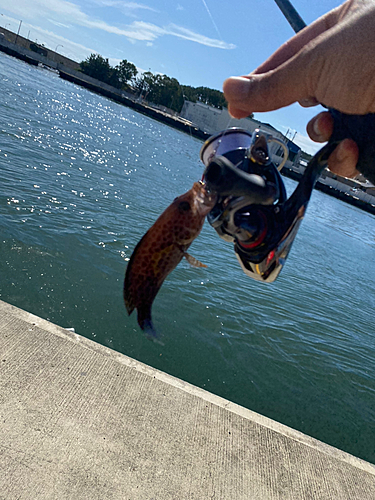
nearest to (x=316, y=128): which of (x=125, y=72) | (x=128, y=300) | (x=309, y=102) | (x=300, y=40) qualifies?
(x=309, y=102)

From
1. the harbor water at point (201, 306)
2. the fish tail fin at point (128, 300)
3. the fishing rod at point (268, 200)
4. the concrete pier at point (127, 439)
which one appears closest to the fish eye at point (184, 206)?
the fishing rod at point (268, 200)

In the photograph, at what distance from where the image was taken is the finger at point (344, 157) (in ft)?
5.44

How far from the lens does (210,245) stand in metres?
11.1

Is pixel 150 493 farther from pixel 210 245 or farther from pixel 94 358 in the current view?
pixel 210 245

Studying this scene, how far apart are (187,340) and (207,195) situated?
16.1 feet

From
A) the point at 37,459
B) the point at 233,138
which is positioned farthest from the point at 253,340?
the point at 233,138

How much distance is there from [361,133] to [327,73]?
39 cm

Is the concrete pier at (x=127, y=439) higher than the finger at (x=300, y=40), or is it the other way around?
the finger at (x=300, y=40)

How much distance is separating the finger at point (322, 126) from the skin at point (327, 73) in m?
0.09

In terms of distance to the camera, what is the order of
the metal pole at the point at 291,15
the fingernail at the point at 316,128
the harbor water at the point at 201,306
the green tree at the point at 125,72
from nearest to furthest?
the fingernail at the point at 316,128
the metal pole at the point at 291,15
the harbor water at the point at 201,306
the green tree at the point at 125,72

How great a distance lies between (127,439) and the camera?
3117 millimetres

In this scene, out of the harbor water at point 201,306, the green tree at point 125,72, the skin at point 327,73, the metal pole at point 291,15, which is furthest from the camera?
the green tree at point 125,72

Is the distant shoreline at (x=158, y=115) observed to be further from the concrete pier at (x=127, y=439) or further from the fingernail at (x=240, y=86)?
the fingernail at (x=240, y=86)

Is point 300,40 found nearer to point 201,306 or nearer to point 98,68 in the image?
point 201,306
